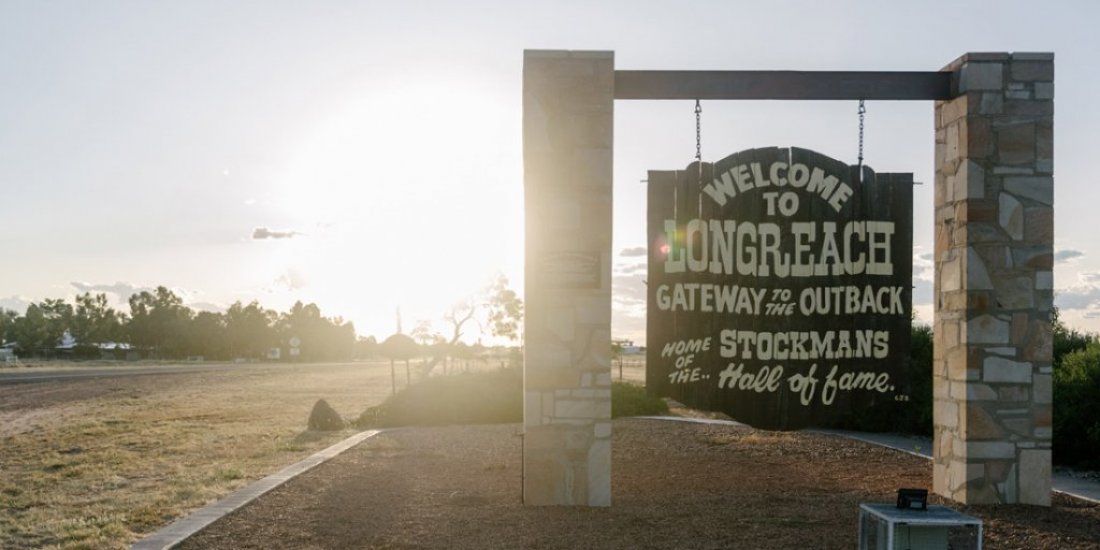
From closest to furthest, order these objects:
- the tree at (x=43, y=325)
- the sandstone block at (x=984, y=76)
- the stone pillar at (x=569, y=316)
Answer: the stone pillar at (x=569, y=316) < the sandstone block at (x=984, y=76) < the tree at (x=43, y=325)

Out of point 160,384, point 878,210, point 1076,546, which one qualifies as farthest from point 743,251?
point 160,384

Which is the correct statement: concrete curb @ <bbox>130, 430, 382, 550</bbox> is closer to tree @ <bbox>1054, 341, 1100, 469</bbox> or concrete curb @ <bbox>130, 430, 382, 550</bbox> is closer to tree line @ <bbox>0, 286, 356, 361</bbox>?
tree @ <bbox>1054, 341, 1100, 469</bbox>

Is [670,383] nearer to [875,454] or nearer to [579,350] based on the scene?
[579,350]

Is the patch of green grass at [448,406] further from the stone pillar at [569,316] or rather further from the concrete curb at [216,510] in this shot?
the stone pillar at [569,316]

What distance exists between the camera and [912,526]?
18.8 ft

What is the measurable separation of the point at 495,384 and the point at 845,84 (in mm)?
15406

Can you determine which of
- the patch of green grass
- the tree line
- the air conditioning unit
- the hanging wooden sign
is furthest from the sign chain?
the tree line

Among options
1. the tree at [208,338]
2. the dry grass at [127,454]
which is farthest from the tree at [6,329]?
the dry grass at [127,454]

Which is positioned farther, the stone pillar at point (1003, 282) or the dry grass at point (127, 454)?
the stone pillar at point (1003, 282)

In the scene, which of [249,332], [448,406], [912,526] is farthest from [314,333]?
[912,526]

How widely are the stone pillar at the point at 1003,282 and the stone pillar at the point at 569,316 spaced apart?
13.1 feet

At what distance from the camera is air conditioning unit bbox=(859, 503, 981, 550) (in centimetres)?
563

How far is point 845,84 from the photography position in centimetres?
1008

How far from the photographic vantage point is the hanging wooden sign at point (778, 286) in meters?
9.98
